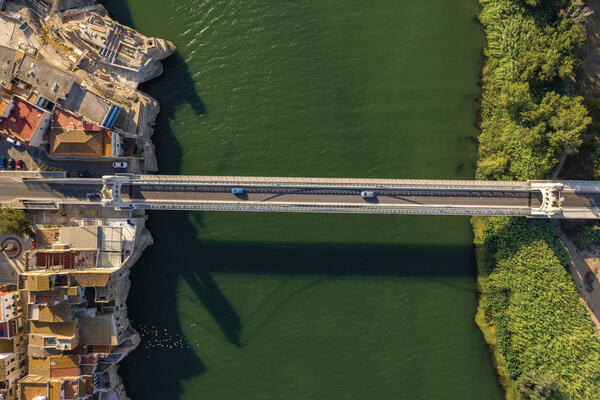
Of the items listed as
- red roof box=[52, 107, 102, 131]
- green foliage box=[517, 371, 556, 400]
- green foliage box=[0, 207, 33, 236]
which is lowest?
green foliage box=[517, 371, 556, 400]

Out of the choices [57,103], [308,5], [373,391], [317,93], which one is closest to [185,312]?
[373,391]

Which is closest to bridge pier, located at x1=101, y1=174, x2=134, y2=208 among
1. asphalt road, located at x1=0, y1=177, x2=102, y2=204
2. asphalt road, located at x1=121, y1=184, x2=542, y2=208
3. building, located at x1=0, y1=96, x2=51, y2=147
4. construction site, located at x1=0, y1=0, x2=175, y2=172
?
asphalt road, located at x1=0, y1=177, x2=102, y2=204

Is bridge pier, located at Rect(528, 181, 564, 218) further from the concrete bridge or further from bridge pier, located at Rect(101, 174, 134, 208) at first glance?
bridge pier, located at Rect(101, 174, 134, 208)

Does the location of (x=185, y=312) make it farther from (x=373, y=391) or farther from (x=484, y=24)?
(x=484, y=24)

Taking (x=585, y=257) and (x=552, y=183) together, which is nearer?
(x=552, y=183)

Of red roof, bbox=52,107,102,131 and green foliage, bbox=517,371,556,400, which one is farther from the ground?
red roof, bbox=52,107,102,131

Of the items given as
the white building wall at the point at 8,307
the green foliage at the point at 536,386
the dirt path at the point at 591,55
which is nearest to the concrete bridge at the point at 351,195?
the dirt path at the point at 591,55

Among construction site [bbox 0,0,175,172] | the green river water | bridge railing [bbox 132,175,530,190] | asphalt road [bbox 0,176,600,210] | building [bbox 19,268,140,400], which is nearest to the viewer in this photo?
building [bbox 19,268,140,400]
